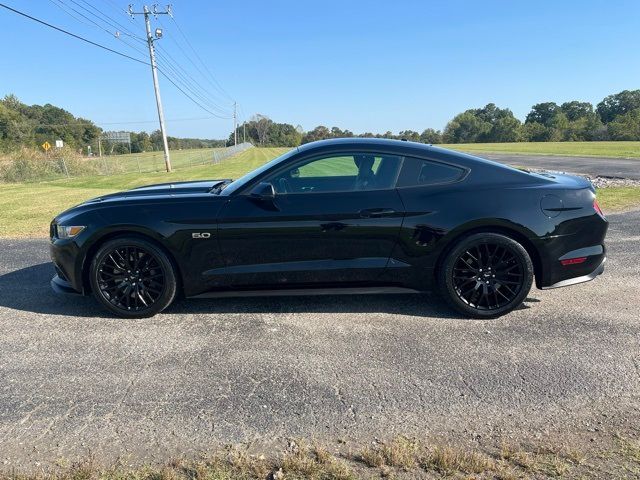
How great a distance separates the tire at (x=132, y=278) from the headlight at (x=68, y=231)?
10.1 inches

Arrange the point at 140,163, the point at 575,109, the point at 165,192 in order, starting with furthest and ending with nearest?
the point at 575,109
the point at 140,163
the point at 165,192

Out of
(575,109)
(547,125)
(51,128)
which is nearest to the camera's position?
(51,128)

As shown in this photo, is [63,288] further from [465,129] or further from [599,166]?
[465,129]

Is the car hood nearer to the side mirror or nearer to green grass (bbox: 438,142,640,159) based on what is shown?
the side mirror

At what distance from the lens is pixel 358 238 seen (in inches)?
153

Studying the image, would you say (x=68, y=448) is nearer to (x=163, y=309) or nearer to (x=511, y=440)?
(x=163, y=309)

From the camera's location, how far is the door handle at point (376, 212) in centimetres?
388

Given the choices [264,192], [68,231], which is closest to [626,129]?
[264,192]

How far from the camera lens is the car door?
12.7 feet

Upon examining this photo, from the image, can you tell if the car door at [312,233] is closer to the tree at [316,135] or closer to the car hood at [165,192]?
the car hood at [165,192]

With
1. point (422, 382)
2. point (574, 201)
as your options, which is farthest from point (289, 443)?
point (574, 201)

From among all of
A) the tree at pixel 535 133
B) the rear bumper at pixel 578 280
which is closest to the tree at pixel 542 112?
the tree at pixel 535 133

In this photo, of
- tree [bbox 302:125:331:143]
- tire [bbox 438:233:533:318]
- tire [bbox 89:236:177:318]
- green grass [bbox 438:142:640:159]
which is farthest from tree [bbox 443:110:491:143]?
tire [bbox 89:236:177:318]

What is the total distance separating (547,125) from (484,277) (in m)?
112
